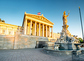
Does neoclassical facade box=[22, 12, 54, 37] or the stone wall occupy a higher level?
neoclassical facade box=[22, 12, 54, 37]

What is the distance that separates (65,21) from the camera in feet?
53.9

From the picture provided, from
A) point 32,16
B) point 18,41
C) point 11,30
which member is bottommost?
point 18,41

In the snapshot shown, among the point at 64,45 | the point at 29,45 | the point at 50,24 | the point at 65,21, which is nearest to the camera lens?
the point at 64,45

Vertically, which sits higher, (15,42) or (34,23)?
(34,23)

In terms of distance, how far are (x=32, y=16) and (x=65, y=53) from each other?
108ft

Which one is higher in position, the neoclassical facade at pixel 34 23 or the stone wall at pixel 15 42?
the neoclassical facade at pixel 34 23

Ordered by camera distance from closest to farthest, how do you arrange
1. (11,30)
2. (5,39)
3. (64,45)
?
1. (64,45)
2. (5,39)
3. (11,30)

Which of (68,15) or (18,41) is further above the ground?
(68,15)

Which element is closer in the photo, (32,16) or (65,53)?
(65,53)

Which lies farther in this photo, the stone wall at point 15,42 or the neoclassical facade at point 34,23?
the neoclassical facade at point 34,23

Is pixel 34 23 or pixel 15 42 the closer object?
pixel 15 42

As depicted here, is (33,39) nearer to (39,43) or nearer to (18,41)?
(39,43)

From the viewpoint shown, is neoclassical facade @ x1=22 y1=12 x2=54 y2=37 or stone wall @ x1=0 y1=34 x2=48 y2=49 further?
neoclassical facade @ x1=22 y1=12 x2=54 y2=37

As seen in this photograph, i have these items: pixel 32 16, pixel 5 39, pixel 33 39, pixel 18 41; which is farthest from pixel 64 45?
pixel 32 16
